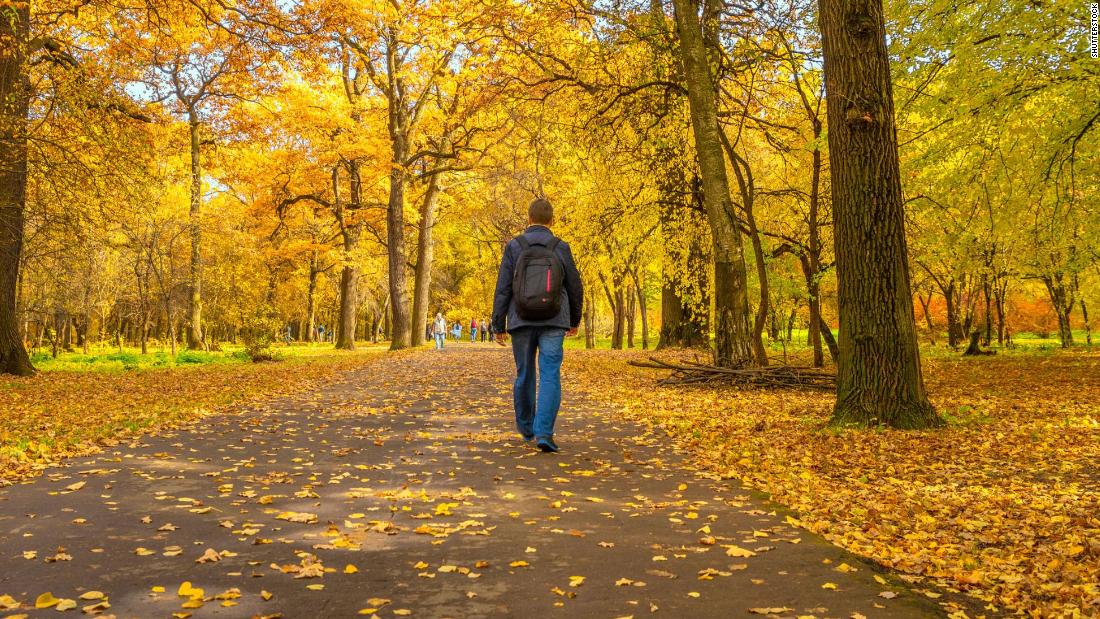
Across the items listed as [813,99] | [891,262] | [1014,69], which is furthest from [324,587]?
[813,99]

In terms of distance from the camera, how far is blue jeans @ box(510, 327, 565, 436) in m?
7.30

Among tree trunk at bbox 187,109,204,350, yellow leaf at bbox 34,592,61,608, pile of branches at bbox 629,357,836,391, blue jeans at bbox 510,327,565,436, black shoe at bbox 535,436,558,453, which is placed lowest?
yellow leaf at bbox 34,592,61,608

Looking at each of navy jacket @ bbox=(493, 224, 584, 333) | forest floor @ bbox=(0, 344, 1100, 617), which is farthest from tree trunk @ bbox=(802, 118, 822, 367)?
navy jacket @ bbox=(493, 224, 584, 333)

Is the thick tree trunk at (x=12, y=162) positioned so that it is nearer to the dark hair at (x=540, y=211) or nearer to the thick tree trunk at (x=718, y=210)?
the dark hair at (x=540, y=211)

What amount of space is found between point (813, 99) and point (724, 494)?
547 inches

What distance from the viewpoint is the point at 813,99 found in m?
17.6

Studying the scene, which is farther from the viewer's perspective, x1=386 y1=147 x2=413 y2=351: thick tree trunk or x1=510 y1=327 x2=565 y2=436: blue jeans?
x1=386 y1=147 x2=413 y2=351: thick tree trunk

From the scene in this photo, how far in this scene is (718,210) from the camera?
44.5 feet

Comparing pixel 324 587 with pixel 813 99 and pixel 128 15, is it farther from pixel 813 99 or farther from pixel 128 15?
pixel 128 15

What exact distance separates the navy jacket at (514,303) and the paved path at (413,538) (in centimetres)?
118

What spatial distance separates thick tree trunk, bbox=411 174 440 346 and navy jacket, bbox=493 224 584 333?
24717mm

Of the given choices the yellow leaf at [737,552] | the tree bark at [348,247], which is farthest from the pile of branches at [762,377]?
the tree bark at [348,247]

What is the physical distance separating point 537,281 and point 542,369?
796mm

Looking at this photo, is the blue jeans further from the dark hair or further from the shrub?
the shrub
